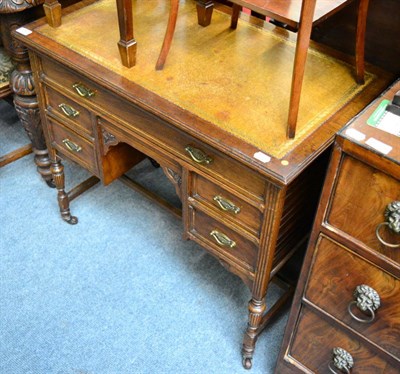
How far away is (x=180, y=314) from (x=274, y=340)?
307mm

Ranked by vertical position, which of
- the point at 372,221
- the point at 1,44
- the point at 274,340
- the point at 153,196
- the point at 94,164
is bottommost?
the point at 274,340

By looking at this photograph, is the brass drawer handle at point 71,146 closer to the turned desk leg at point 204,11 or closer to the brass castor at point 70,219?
the brass castor at point 70,219

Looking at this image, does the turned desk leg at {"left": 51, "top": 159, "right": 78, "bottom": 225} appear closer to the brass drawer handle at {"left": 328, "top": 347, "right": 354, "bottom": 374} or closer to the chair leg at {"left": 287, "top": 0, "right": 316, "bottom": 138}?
the chair leg at {"left": 287, "top": 0, "right": 316, "bottom": 138}

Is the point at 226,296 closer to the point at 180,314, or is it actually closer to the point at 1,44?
A: the point at 180,314

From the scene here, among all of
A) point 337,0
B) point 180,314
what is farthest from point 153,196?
point 337,0

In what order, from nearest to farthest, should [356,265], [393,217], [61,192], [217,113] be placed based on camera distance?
[393,217] → [356,265] → [217,113] → [61,192]

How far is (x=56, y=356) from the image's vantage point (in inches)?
63.5

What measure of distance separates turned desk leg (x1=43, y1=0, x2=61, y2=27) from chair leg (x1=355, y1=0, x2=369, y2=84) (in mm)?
826

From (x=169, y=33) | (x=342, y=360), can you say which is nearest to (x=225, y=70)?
(x=169, y=33)

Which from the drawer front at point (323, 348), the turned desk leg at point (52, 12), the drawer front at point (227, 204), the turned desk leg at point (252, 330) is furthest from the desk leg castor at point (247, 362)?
the turned desk leg at point (52, 12)

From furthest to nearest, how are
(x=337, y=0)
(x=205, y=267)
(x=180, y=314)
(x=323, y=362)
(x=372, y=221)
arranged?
1. (x=205, y=267)
2. (x=180, y=314)
3. (x=323, y=362)
4. (x=337, y=0)
5. (x=372, y=221)

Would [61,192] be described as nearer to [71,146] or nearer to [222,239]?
[71,146]

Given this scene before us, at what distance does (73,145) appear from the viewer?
5.60 ft

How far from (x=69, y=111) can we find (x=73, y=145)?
13 centimetres
